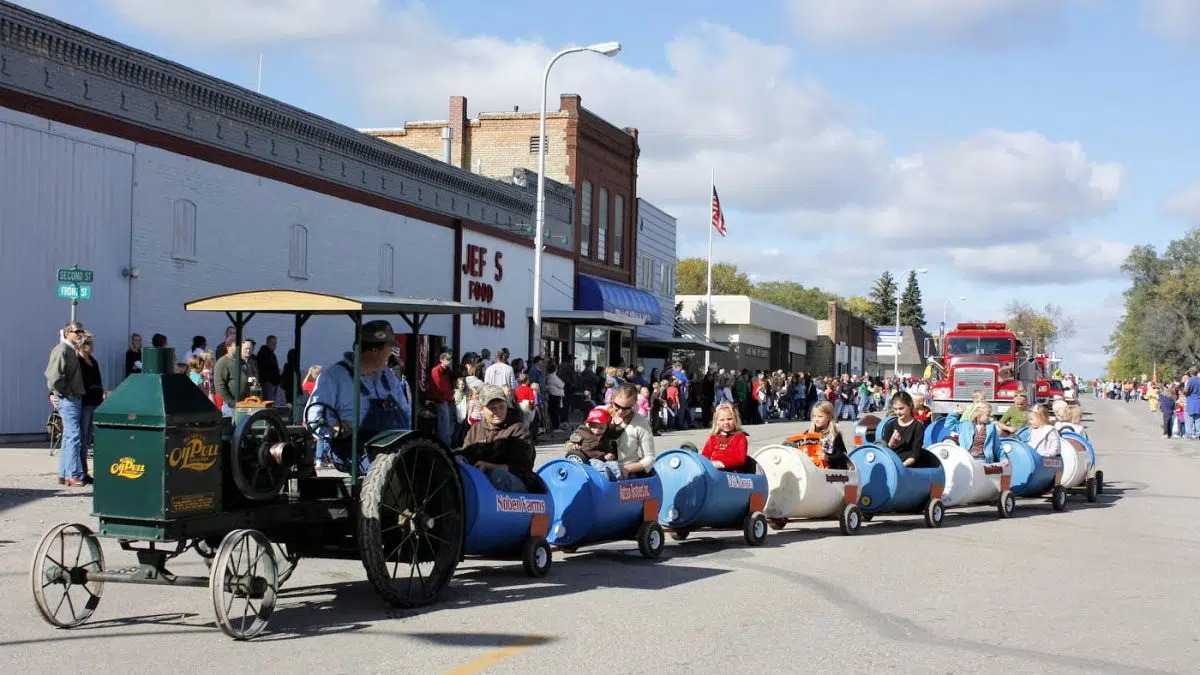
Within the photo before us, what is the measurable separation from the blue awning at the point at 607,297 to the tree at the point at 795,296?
335 feet

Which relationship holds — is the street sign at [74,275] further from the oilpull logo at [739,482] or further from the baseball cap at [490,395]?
the oilpull logo at [739,482]

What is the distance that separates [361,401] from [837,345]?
275 ft

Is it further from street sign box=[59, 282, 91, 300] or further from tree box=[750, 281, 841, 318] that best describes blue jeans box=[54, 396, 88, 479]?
tree box=[750, 281, 841, 318]

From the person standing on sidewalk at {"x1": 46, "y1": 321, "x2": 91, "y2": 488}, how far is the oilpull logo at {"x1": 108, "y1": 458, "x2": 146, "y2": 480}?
7.45m

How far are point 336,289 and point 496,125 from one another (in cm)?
1746

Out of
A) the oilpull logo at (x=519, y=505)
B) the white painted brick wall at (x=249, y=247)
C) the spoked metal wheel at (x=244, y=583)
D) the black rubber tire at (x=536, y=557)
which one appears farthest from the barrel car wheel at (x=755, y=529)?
the white painted brick wall at (x=249, y=247)

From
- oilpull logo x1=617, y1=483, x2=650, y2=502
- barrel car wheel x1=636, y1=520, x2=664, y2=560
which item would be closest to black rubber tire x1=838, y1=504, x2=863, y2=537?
barrel car wheel x1=636, y1=520, x2=664, y2=560

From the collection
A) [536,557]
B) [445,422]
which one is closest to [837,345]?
[445,422]

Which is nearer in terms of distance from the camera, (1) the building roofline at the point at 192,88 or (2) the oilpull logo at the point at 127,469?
(2) the oilpull logo at the point at 127,469

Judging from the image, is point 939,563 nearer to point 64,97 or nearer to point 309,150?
point 64,97

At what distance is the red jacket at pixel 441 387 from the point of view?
1916 centimetres

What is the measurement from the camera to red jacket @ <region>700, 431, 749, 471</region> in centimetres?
1276

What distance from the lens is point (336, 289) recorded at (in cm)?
2825

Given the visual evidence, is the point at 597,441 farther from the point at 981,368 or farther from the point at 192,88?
the point at 981,368
